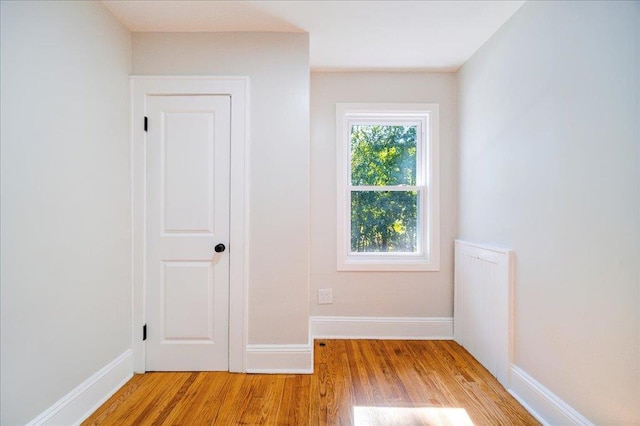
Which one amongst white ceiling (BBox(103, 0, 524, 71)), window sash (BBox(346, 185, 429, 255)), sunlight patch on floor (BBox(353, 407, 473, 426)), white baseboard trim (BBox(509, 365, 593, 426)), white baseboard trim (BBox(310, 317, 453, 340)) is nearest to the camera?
white baseboard trim (BBox(509, 365, 593, 426))

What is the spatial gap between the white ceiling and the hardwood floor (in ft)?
7.98

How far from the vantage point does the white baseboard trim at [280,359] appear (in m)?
2.28

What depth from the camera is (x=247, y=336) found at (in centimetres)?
230

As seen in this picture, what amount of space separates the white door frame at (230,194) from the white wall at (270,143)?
2.1 inches

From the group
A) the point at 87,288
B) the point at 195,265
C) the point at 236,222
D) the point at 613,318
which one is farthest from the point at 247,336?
the point at 613,318

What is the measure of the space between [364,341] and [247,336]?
1.11 metres

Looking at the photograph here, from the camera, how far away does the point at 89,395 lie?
1825 millimetres

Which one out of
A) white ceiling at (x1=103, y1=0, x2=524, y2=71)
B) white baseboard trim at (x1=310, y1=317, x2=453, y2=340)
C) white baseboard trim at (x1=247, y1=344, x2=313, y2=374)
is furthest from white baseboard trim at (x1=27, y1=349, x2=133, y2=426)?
white ceiling at (x1=103, y1=0, x2=524, y2=71)

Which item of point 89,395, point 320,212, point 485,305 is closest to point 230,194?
point 320,212

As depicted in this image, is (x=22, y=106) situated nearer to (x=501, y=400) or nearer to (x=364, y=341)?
(x=364, y=341)

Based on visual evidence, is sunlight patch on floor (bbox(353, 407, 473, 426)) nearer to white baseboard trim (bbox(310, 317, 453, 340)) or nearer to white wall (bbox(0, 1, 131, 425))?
white baseboard trim (bbox(310, 317, 453, 340))

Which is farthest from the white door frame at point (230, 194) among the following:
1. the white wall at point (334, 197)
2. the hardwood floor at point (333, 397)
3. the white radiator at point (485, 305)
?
the white radiator at point (485, 305)

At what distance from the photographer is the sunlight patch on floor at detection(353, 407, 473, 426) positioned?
1727 millimetres

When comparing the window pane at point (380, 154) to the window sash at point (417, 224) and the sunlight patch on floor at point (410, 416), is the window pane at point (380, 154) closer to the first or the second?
the window sash at point (417, 224)
